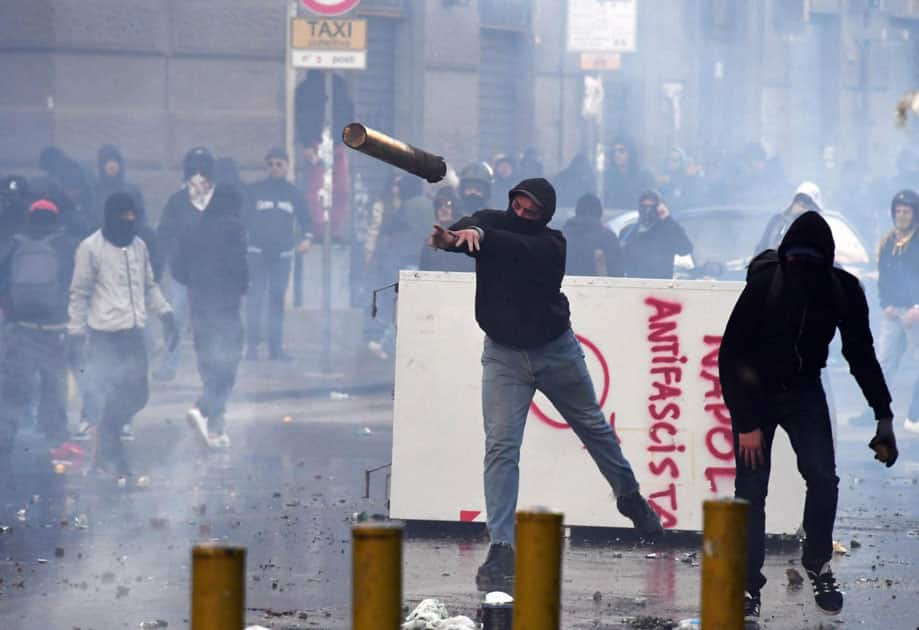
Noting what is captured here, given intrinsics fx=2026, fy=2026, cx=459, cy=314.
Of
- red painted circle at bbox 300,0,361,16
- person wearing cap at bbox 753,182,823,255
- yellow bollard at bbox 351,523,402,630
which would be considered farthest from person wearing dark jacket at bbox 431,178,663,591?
red painted circle at bbox 300,0,361,16

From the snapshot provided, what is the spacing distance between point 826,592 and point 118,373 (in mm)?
5929

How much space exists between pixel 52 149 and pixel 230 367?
739 cm

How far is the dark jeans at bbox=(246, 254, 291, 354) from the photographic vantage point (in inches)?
718

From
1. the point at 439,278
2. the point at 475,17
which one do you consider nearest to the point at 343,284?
the point at 475,17

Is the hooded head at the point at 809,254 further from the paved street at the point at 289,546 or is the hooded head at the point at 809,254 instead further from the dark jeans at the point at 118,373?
the dark jeans at the point at 118,373

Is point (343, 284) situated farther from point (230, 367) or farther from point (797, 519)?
point (797, 519)

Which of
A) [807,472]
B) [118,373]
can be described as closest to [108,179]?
[118,373]

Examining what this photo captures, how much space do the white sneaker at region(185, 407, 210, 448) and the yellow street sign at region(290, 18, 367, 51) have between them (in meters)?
5.48

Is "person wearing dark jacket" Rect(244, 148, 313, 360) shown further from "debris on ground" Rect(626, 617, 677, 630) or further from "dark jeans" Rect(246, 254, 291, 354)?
"debris on ground" Rect(626, 617, 677, 630)

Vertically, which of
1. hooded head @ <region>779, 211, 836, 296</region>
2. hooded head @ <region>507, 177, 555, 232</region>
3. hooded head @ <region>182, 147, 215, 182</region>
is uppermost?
hooded head @ <region>182, 147, 215, 182</region>

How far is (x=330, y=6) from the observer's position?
A: 18016mm

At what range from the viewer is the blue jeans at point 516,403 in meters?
8.37

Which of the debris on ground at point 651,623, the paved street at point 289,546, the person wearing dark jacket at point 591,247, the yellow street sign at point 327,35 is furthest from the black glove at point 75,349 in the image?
the debris on ground at point 651,623

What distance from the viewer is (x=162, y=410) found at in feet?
48.6
